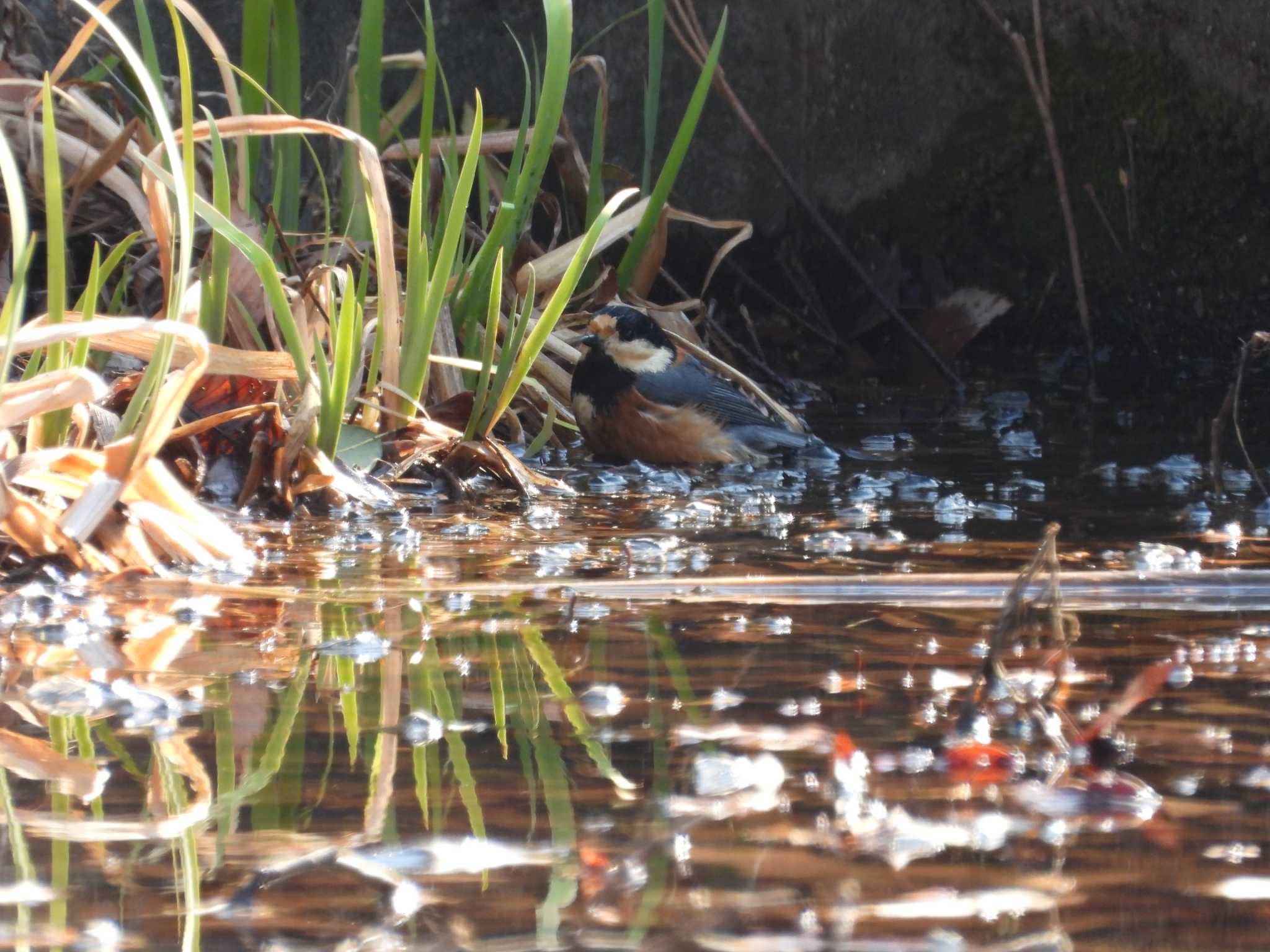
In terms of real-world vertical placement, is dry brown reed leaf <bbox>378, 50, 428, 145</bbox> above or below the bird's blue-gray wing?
above

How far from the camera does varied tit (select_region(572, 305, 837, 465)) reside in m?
4.10

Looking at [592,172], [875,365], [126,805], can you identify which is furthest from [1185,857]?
[875,365]

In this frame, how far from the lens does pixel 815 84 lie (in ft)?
19.3

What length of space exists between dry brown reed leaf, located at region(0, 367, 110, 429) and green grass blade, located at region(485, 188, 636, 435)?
1.03 m

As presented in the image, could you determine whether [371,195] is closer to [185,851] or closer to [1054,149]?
[185,851]

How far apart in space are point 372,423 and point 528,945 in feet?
7.63

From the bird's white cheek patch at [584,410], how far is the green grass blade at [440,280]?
2.70ft

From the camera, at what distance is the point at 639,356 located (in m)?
4.34

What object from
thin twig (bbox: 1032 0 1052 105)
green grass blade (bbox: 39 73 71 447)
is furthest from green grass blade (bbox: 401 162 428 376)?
thin twig (bbox: 1032 0 1052 105)

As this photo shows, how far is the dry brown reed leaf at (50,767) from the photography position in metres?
1.33

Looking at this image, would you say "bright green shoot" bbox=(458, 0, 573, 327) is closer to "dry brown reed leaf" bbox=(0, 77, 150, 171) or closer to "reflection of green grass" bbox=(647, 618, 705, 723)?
"dry brown reed leaf" bbox=(0, 77, 150, 171)

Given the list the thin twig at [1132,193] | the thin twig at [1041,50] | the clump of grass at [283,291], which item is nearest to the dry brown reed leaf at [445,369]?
the clump of grass at [283,291]

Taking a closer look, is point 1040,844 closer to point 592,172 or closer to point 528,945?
point 528,945

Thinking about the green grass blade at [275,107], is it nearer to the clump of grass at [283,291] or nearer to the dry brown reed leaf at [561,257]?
the clump of grass at [283,291]
